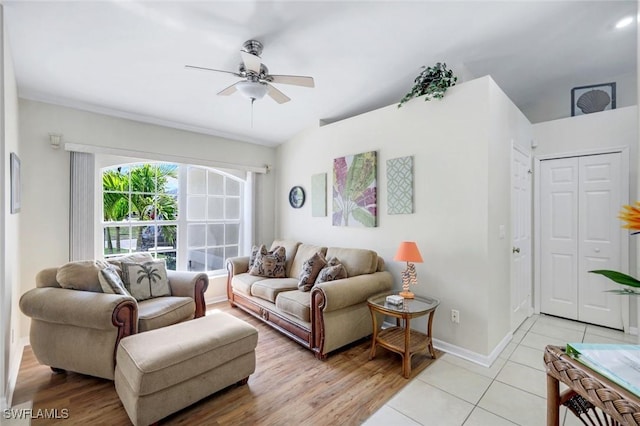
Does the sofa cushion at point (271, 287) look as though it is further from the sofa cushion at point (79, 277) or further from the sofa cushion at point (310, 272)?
the sofa cushion at point (79, 277)

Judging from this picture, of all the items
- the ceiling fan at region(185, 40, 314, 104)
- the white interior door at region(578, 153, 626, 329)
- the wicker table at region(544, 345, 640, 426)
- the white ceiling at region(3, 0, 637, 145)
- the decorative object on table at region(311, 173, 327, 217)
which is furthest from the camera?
the decorative object on table at region(311, 173, 327, 217)

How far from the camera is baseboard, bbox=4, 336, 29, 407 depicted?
1.98m

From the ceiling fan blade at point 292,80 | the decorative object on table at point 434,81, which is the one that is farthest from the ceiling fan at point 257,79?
the decorative object on table at point 434,81

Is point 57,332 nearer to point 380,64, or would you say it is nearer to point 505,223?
point 380,64

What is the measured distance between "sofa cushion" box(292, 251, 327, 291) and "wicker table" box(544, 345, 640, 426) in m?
2.18

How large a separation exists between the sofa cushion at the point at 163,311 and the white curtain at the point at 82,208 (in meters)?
1.05

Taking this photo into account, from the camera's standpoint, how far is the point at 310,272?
3.09 metres

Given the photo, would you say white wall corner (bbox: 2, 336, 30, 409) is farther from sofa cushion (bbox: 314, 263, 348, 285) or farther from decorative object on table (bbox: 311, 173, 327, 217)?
decorative object on table (bbox: 311, 173, 327, 217)

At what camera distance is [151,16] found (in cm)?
206

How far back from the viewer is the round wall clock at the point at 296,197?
4411 millimetres

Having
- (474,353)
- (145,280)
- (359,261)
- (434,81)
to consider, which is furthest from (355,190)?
→ (145,280)

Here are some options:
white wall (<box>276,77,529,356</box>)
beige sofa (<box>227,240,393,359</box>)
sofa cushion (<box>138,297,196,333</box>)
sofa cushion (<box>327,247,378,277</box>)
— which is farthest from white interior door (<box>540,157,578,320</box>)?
sofa cushion (<box>138,297,196,333</box>)

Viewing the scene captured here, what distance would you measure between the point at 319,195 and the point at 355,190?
683mm

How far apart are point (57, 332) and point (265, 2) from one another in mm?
2923
